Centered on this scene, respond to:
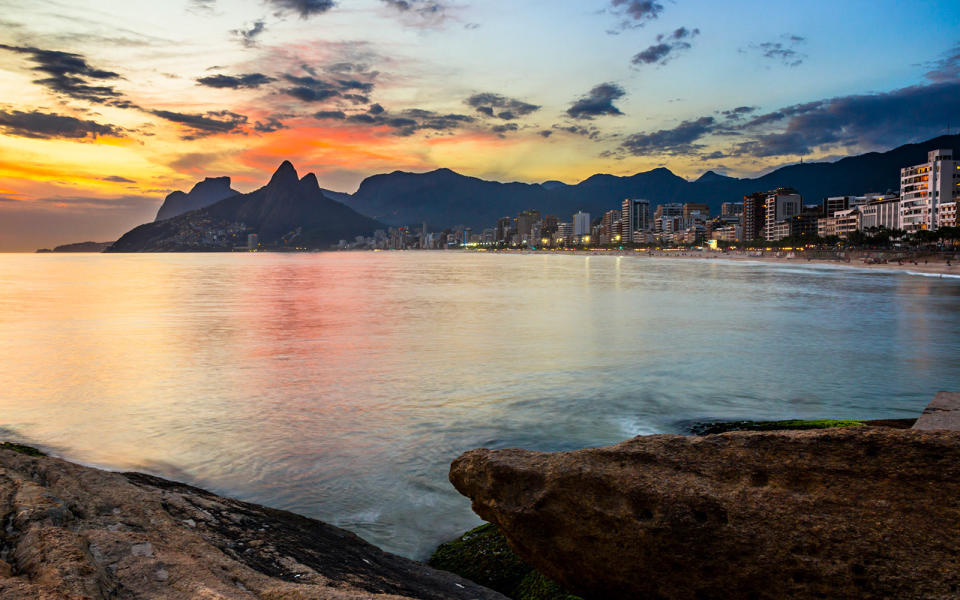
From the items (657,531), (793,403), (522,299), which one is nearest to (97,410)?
(657,531)

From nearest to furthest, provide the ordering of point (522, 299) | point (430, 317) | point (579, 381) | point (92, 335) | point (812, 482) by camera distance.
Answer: point (812, 482)
point (579, 381)
point (92, 335)
point (430, 317)
point (522, 299)

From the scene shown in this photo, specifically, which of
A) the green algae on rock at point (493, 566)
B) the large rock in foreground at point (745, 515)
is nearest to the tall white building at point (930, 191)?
the large rock in foreground at point (745, 515)

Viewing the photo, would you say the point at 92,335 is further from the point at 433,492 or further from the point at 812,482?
the point at 812,482

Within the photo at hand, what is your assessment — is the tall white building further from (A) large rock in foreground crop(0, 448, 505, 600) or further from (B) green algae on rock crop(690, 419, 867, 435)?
(A) large rock in foreground crop(0, 448, 505, 600)

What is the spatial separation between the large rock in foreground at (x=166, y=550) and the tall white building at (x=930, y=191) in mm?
183782

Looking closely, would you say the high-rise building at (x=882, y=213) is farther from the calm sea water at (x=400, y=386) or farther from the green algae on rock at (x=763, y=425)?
the green algae on rock at (x=763, y=425)

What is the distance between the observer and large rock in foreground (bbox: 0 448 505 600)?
3.09 meters

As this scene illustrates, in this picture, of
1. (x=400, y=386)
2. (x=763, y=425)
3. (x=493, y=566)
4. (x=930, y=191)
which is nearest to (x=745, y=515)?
(x=493, y=566)

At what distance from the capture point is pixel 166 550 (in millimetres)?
3820

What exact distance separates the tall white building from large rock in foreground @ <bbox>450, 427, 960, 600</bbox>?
182 m

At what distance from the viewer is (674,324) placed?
89.9 ft

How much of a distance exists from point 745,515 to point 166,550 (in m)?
3.94

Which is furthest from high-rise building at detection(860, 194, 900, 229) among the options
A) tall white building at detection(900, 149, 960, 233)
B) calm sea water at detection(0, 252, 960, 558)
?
calm sea water at detection(0, 252, 960, 558)

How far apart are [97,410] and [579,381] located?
37.0ft
